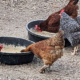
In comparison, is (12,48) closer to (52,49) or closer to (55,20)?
(52,49)

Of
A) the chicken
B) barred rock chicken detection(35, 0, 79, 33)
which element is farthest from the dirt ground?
barred rock chicken detection(35, 0, 79, 33)

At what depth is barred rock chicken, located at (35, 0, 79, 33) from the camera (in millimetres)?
6070

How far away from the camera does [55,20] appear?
6039 mm

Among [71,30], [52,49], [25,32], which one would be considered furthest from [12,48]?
[25,32]

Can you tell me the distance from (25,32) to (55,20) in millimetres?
1095

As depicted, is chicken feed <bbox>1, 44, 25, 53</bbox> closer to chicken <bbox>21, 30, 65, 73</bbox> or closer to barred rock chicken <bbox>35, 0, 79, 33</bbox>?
chicken <bbox>21, 30, 65, 73</bbox>

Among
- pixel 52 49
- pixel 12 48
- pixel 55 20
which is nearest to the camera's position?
pixel 52 49

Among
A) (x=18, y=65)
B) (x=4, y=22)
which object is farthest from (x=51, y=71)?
(x=4, y=22)

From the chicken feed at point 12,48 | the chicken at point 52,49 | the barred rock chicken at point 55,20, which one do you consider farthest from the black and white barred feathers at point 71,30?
the chicken at point 52,49

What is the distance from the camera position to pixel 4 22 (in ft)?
23.9

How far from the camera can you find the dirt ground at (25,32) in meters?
4.09

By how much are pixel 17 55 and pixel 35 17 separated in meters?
3.85

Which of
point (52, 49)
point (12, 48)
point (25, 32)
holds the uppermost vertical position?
point (52, 49)

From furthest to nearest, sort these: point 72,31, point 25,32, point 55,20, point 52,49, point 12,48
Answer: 1. point 25,32
2. point 55,20
3. point 72,31
4. point 12,48
5. point 52,49
